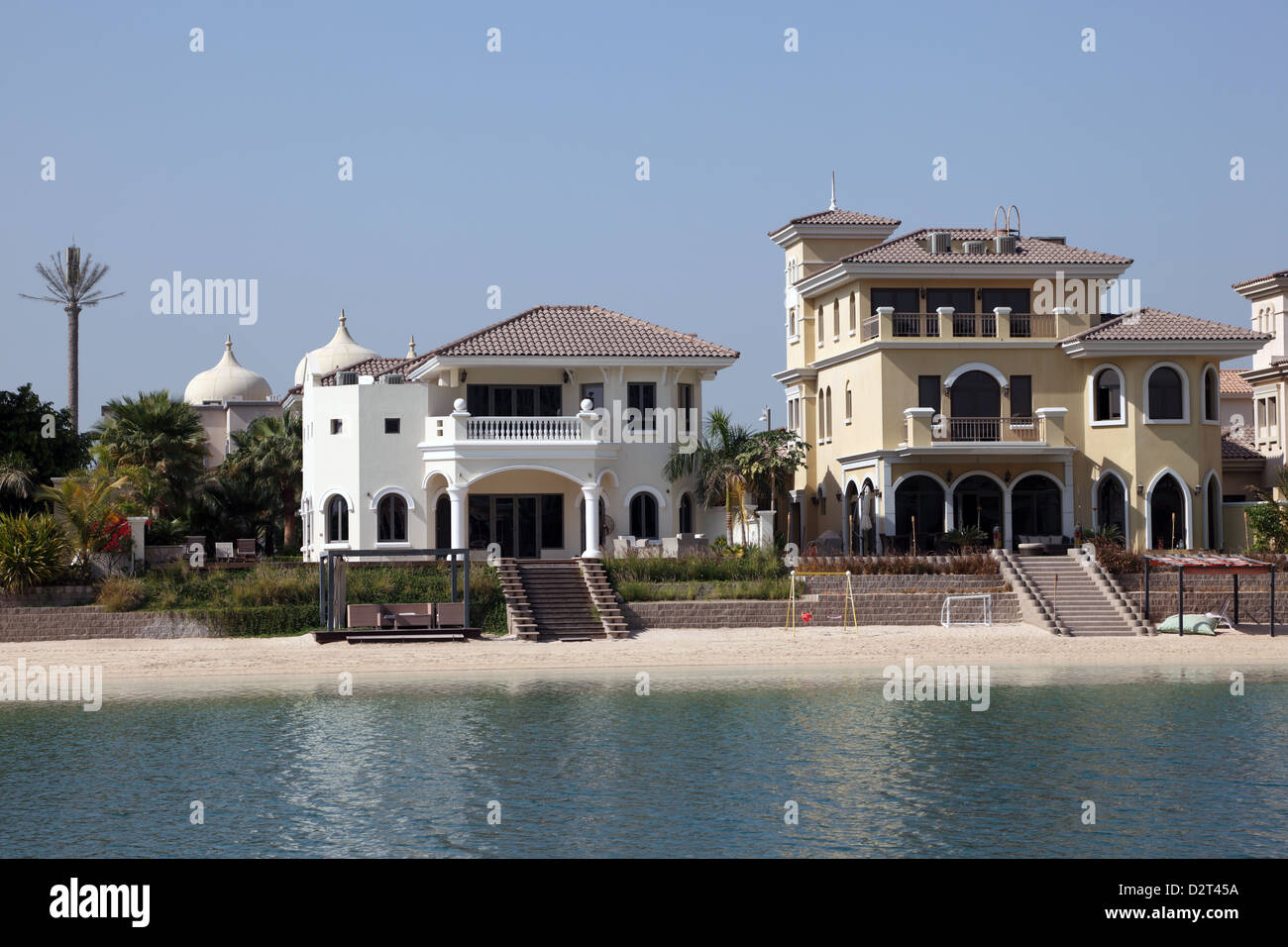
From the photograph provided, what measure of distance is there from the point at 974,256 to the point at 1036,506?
28.7ft

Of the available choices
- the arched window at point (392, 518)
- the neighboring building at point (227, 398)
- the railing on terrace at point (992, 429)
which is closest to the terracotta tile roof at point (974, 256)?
the railing on terrace at point (992, 429)

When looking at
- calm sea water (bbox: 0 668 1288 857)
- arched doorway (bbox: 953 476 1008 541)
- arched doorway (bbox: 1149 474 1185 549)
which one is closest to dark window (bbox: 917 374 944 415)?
arched doorway (bbox: 953 476 1008 541)

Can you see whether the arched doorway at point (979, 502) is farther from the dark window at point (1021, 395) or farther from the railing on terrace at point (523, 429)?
the railing on terrace at point (523, 429)

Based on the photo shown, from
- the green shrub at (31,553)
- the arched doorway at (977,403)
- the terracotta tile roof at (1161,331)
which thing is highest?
the terracotta tile roof at (1161,331)

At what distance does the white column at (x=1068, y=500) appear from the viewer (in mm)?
46844

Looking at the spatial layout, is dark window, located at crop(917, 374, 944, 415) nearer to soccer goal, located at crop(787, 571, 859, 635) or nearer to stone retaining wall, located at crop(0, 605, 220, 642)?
soccer goal, located at crop(787, 571, 859, 635)

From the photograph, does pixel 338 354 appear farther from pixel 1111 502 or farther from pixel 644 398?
pixel 1111 502

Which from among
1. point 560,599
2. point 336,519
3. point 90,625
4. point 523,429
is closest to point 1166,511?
point 560,599

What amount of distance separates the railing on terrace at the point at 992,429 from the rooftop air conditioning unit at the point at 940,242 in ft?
20.4

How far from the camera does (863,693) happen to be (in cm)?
3098

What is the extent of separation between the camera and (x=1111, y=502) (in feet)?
155

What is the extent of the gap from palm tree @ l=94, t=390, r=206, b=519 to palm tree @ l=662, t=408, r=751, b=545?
59.0 feet

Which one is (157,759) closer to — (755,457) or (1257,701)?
Result: (1257,701)

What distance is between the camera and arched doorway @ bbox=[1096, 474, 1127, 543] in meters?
46.7
